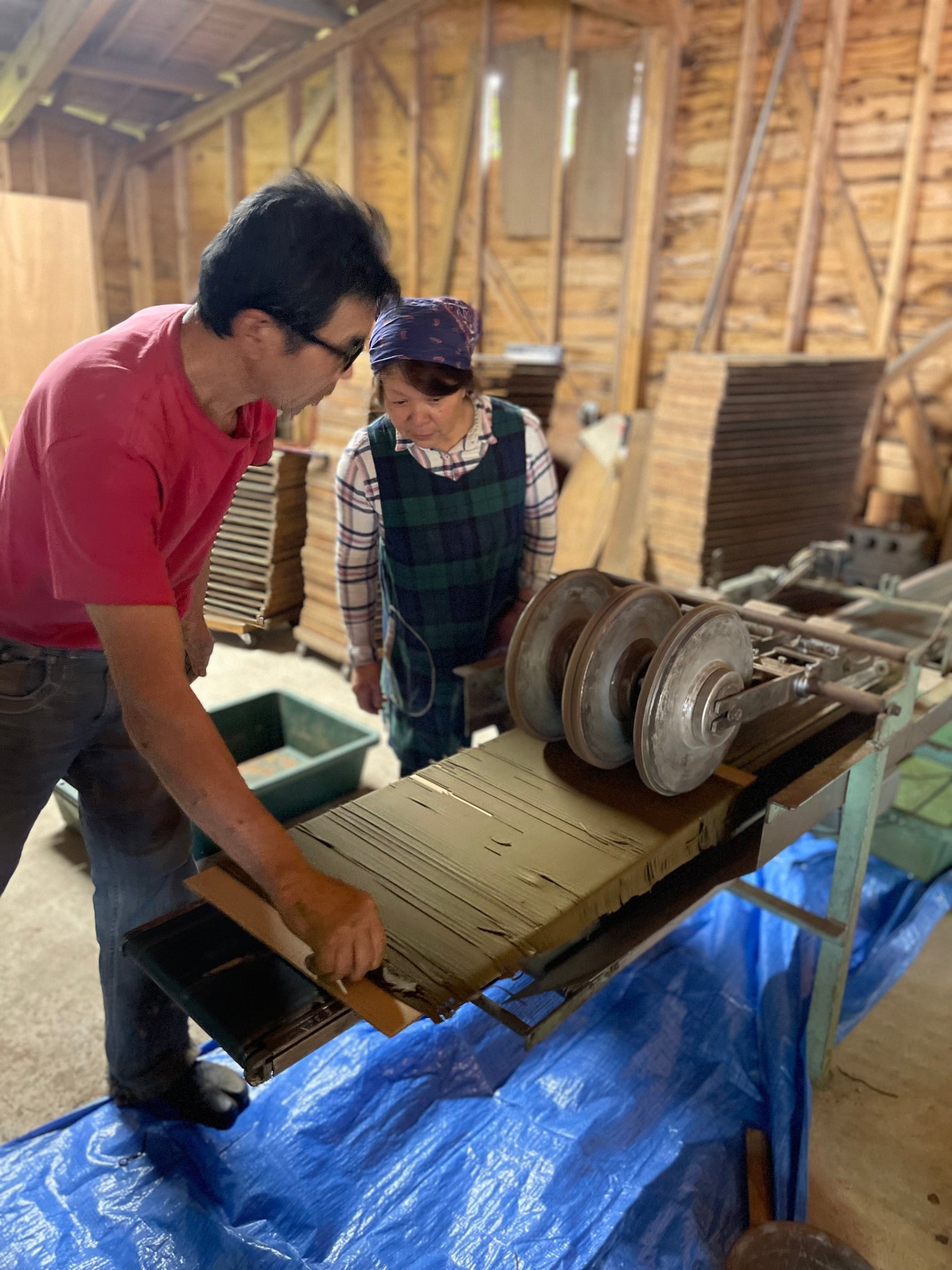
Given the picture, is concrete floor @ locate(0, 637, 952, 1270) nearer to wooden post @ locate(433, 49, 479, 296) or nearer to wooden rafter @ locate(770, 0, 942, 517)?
wooden rafter @ locate(770, 0, 942, 517)

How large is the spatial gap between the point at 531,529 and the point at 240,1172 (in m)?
1.85

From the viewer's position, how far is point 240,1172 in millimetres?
2109

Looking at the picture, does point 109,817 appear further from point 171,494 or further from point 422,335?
point 422,335

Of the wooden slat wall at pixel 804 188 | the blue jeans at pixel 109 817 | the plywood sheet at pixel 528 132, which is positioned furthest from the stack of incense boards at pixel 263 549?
the plywood sheet at pixel 528 132

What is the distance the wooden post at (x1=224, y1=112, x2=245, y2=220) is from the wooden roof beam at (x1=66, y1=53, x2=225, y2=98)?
34cm

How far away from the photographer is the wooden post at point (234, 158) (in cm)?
885

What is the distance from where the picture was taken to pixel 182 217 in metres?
9.65

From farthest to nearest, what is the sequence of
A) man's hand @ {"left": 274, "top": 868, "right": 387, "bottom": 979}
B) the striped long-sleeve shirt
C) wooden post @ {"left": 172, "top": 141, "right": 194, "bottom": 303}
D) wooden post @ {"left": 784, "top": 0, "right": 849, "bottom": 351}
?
wooden post @ {"left": 172, "top": 141, "right": 194, "bottom": 303}
wooden post @ {"left": 784, "top": 0, "right": 849, "bottom": 351}
the striped long-sleeve shirt
man's hand @ {"left": 274, "top": 868, "right": 387, "bottom": 979}

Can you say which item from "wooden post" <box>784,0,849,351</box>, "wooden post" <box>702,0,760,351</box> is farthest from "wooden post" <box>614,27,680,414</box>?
"wooden post" <box>784,0,849,351</box>

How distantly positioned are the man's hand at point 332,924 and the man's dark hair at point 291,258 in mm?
864

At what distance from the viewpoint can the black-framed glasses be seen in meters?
1.43

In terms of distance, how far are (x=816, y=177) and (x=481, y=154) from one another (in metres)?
2.83

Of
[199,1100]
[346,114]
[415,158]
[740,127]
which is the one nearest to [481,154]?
[415,158]

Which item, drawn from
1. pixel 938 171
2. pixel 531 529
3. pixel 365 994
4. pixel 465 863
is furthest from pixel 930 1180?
pixel 938 171
